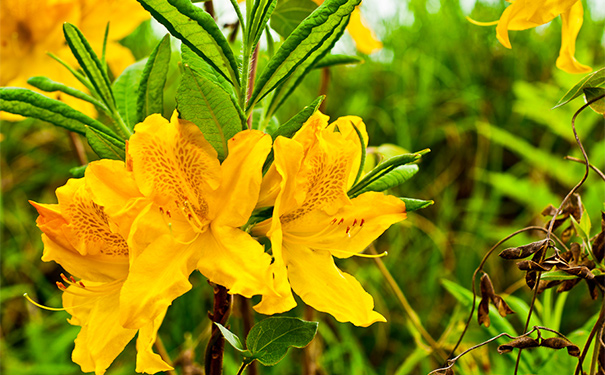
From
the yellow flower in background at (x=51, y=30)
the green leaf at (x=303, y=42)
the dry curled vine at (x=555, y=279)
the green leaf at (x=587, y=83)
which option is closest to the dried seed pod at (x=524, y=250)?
the dry curled vine at (x=555, y=279)

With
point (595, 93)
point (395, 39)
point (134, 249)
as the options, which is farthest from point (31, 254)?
point (595, 93)

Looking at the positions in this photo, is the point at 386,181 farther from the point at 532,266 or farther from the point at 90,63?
the point at 90,63

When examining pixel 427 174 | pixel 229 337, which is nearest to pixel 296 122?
pixel 229 337

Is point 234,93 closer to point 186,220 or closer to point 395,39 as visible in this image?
point 186,220

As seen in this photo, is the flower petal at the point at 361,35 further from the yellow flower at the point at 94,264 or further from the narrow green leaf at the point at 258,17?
the yellow flower at the point at 94,264

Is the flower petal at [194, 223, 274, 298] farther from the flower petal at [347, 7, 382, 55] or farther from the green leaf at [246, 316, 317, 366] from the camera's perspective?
the flower petal at [347, 7, 382, 55]

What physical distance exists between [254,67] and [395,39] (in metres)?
1.97

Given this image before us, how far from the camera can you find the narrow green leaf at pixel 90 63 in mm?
467

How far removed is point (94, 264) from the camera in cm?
43

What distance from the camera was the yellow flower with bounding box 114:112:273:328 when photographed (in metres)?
0.36

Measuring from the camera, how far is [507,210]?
2053 millimetres

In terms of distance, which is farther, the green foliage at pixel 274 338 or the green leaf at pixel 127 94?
the green leaf at pixel 127 94

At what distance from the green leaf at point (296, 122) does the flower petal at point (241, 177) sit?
27mm

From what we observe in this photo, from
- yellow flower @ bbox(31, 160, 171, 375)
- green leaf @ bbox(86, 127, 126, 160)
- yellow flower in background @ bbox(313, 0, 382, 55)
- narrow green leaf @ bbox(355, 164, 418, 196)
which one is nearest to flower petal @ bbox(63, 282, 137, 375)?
yellow flower @ bbox(31, 160, 171, 375)
